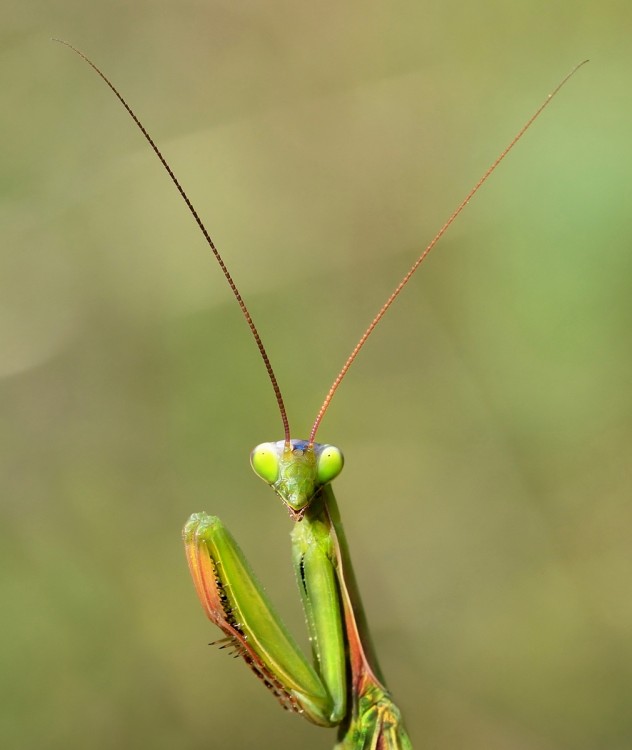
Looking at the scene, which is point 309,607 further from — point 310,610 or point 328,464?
point 328,464

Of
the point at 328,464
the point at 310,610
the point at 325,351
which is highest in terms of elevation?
the point at 325,351

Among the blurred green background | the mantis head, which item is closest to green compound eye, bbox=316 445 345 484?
the mantis head

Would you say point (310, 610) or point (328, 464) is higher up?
point (328, 464)

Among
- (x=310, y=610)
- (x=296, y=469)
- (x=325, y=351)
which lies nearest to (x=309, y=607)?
(x=310, y=610)

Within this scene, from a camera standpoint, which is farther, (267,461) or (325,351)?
(325,351)

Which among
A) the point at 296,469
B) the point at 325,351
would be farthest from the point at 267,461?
the point at 325,351

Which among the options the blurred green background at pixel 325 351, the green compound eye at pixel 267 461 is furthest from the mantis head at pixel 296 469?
the blurred green background at pixel 325 351
